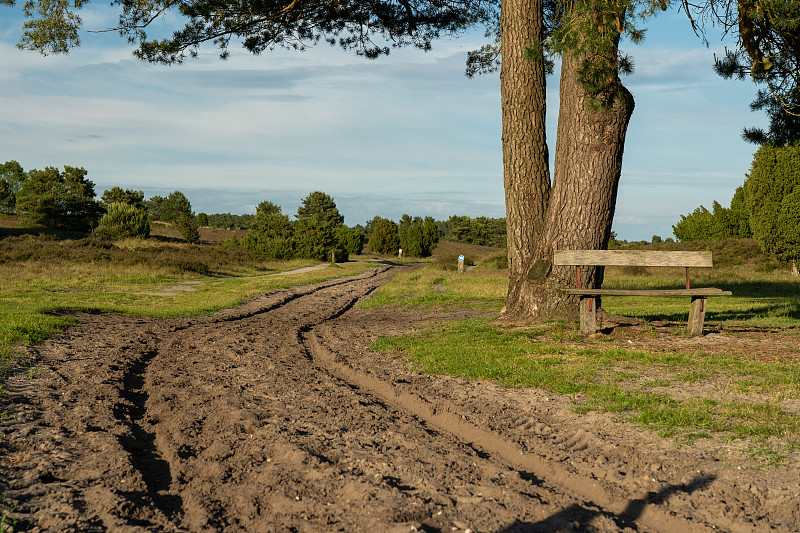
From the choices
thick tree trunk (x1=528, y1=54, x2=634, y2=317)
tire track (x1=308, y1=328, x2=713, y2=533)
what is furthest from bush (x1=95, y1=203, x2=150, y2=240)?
tire track (x1=308, y1=328, x2=713, y2=533)

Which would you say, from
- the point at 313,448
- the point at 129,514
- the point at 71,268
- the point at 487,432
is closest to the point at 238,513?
the point at 129,514

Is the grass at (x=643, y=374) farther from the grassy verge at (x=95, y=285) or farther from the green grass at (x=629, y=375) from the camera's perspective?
the grassy verge at (x=95, y=285)

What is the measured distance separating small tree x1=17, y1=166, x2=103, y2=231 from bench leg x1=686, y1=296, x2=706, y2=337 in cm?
6398

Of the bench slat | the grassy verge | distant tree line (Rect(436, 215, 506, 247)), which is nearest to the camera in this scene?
the bench slat

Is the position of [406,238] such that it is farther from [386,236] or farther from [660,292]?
[660,292]

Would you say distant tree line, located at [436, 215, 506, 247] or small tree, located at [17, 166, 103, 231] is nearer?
small tree, located at [17, 166, 103, 231]

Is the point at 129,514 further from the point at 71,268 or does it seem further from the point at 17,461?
the point at 71,268

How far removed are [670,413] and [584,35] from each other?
599 centimetres

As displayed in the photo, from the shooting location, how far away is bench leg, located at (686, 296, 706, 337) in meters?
8.50

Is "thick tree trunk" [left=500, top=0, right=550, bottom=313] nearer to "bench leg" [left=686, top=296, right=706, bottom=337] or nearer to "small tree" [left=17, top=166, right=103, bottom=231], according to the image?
"bench leg" [left=686, top=296, right=706, bottom=337]

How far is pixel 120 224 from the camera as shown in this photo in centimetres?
5369

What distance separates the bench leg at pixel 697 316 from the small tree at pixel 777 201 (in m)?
25.4

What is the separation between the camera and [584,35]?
8.62 m

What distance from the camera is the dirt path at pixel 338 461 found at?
10.3 ft
